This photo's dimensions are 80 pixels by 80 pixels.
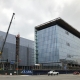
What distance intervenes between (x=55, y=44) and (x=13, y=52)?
3125 cm

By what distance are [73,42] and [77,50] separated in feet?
26.8

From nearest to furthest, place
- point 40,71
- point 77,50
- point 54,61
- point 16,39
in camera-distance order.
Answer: point 40,71 < point 54,61 < point 16,39 < point 77,50

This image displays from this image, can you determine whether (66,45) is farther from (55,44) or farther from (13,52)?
(13,52)

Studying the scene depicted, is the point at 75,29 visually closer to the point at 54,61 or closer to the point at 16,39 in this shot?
the point at 54,61

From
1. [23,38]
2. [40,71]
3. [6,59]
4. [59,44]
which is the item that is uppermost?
[23,38]

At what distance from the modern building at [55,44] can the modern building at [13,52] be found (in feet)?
55.4

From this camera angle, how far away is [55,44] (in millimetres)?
92625

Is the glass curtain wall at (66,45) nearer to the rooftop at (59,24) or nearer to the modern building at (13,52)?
the rooftop at (59,24)

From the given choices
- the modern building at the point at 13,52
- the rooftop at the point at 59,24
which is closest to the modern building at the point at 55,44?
the rooftop at the point at 59,24

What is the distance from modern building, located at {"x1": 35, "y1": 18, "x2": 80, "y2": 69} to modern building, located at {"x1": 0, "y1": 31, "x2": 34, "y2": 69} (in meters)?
16.9

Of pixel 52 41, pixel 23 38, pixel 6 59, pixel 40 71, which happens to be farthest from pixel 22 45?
pixel 40 71

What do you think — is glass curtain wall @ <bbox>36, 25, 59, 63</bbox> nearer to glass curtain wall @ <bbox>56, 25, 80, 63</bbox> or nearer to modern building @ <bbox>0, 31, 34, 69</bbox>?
glass curtain wall @ <bbox>56, 25, 80, 63</bbox>

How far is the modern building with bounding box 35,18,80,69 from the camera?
92125 mm

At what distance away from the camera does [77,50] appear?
11769 cm
